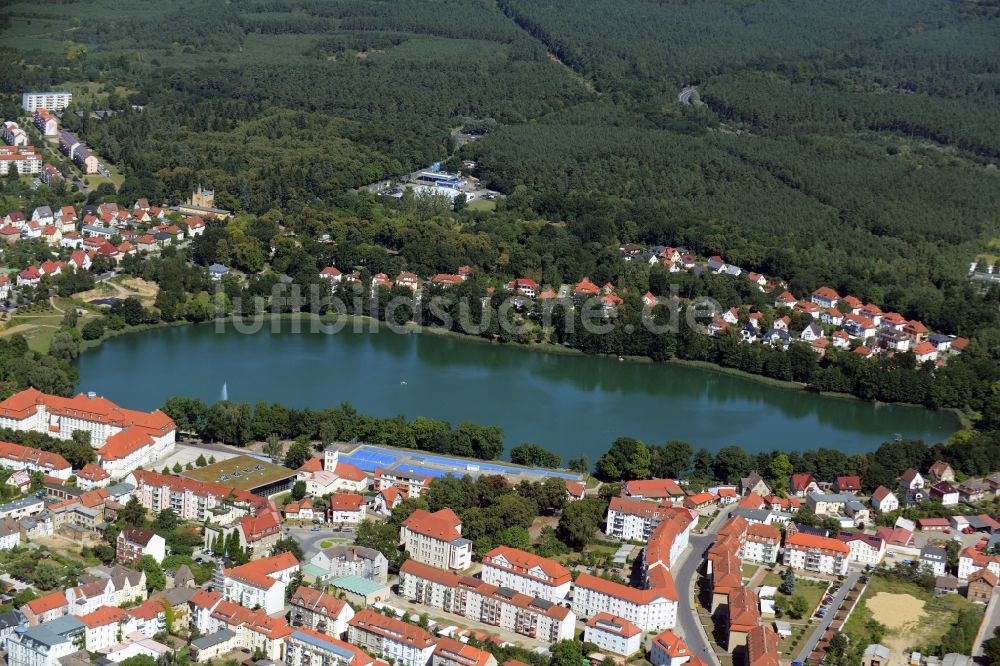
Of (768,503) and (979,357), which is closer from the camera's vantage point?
(768,503)

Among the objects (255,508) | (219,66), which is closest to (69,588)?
(255,508)

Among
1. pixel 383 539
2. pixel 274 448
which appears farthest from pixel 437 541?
pixel 274 448

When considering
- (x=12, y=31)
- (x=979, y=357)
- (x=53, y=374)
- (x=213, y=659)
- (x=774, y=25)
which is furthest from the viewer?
(x=774, y=25)

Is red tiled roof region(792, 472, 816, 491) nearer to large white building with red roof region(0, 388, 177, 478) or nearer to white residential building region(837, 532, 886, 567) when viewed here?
white residential building region(837, 532, 886, 567)

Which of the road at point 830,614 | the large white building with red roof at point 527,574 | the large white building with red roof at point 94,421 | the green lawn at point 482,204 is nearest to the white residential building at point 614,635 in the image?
the large white building with red roof at point 527,574

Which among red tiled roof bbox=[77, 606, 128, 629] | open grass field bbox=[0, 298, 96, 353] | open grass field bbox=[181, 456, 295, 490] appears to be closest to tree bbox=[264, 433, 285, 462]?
open grass field bbox=[181, 456, 295, 490]

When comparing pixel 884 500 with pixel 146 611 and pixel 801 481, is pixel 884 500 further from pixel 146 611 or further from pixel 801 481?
pixel 146 611

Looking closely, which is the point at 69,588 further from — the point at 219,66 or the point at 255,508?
the point at 219,66
